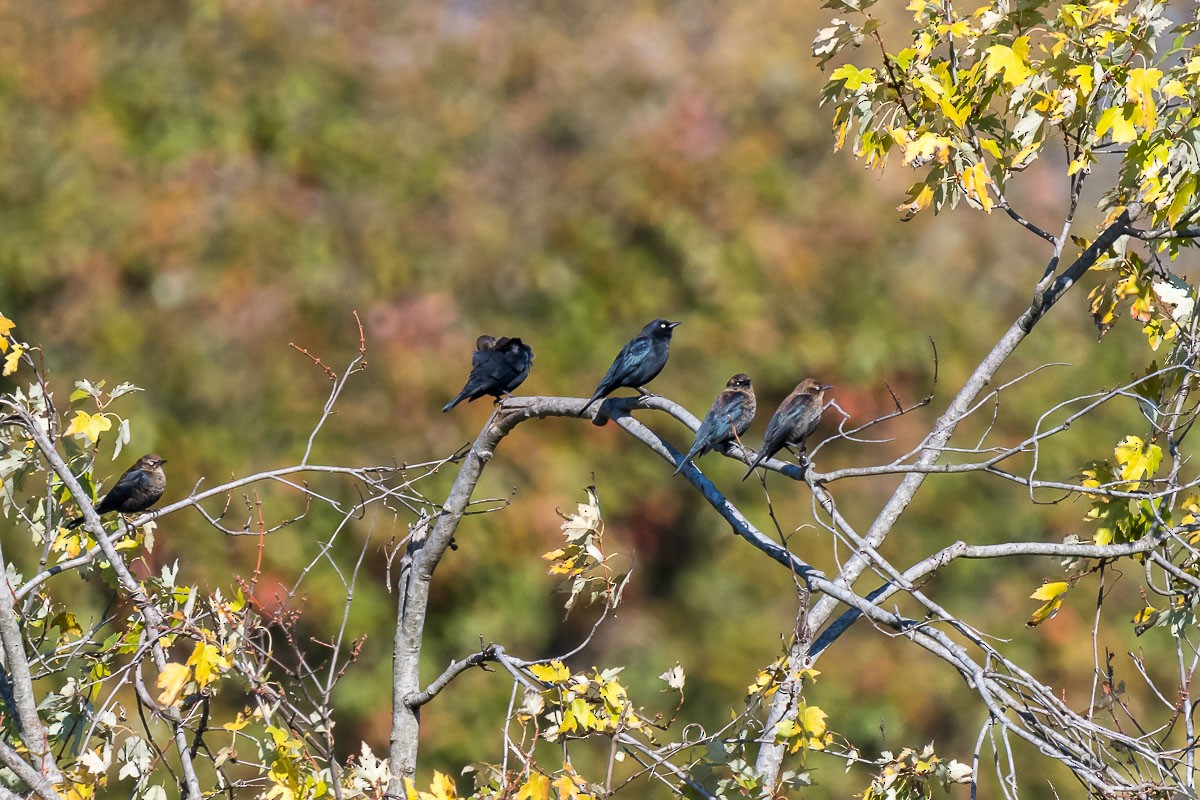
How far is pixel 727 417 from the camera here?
17.8ft

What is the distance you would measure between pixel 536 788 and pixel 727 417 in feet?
7.41

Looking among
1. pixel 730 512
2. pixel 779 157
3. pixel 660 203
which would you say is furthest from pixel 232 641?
pixel 779 157

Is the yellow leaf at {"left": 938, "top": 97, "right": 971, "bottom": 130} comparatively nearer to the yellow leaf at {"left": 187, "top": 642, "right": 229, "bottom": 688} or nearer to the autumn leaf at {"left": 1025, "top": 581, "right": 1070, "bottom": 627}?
the autumn leaf at {"left": 1025, "top": 581, "right": 1070, "bottom": 627}

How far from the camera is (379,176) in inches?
509

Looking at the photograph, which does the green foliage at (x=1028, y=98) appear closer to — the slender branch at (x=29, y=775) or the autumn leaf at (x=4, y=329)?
the autumn leaf at (x=4, y=329)

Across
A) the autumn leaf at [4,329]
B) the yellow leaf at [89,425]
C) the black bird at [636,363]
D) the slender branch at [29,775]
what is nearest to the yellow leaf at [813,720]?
the slender branch at [29,775]

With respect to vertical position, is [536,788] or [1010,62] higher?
[1010,62]

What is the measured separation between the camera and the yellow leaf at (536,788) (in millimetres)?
3539

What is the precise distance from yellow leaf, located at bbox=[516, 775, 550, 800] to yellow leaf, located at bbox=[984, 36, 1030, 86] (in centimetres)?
266

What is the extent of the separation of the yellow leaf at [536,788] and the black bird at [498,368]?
3559 mm

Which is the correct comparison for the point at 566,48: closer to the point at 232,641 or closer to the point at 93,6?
the point at 93,6

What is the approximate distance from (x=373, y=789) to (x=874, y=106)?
304cm

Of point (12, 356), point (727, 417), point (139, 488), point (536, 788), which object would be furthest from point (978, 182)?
point (139, 488)

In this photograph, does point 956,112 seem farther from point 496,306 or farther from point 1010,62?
point 496,306
